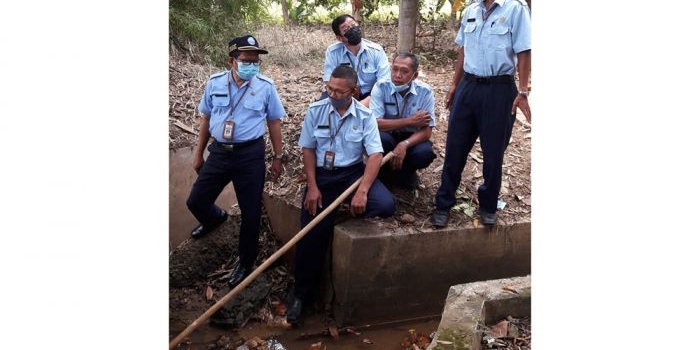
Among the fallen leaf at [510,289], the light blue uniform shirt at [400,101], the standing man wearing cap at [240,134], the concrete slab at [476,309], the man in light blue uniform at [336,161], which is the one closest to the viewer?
the concrete slab at [476,309]

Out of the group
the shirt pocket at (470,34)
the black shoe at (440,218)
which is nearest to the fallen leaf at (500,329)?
the black shoe at (440,218)

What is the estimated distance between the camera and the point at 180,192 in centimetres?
499

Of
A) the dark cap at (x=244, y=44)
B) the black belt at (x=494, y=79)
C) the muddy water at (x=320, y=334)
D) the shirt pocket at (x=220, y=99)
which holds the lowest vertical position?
the muddy water at (x=320, y=334)

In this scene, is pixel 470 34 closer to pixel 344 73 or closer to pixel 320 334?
pixel 344 73

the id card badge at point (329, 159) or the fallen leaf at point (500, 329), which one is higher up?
the id card badge at point (329, 159)

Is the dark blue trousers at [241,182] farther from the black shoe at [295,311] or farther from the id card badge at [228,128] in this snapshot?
the black shoe at [295,311]

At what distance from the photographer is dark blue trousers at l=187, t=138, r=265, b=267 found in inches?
183

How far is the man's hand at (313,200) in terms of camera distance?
467 centimetres

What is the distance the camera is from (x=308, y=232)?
186 inches

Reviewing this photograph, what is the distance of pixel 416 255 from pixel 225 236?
1.60m

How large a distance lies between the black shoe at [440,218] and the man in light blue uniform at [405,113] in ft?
1.37

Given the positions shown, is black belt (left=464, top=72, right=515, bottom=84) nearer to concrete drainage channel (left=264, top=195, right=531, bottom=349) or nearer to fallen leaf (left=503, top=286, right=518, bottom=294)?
concrete drainage channel (left=264, top=195, right=531, bottom=349)

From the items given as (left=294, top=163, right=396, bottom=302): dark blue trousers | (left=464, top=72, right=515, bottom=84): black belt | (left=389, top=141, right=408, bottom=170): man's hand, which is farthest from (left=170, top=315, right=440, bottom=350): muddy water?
(left=464, top=72, right=515, bottom=84): black belt

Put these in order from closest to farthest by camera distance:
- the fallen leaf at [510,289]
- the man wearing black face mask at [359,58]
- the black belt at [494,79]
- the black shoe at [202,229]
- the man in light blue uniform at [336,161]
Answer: the fallen leaf at [510,289] < the black belt at [494,79] < the man in light blue uniform at [336,161] < the black shoe at [202,229] < the man wearing black face mask at [359,58]
